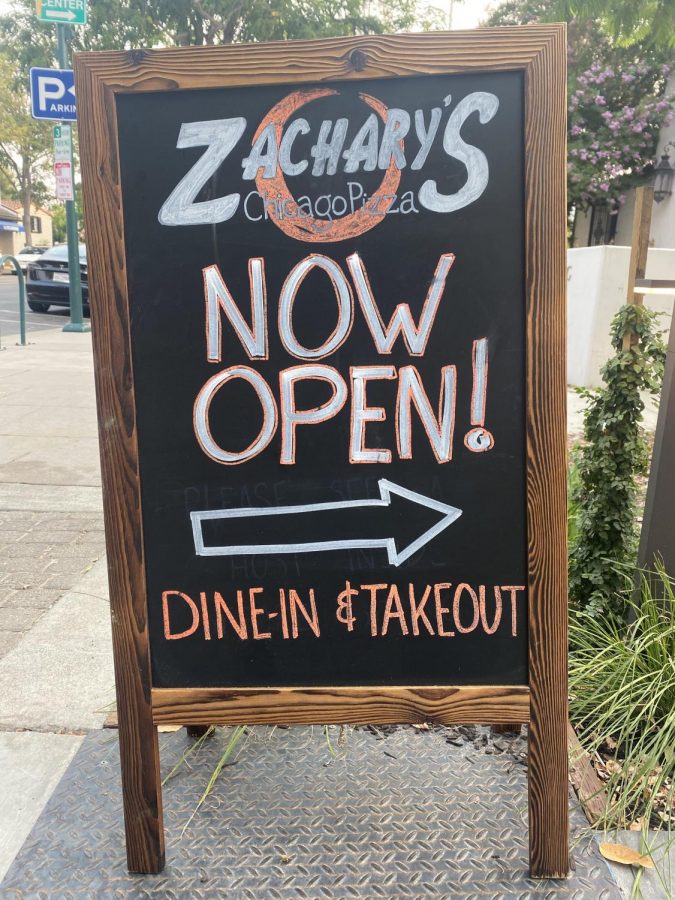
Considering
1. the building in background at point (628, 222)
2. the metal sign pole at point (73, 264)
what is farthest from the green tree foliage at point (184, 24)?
the building in background at point (628, 222)

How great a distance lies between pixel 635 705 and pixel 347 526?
3.52 feet

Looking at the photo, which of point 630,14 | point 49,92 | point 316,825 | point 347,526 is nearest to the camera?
point 347,526

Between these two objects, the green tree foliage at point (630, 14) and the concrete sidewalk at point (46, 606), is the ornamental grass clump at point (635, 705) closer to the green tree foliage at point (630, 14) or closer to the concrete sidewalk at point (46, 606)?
the concrete sidewalk at point (46, 606)

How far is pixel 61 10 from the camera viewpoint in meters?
9.91

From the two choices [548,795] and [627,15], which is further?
[627,15]

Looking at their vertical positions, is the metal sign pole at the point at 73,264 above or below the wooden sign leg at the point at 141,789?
above

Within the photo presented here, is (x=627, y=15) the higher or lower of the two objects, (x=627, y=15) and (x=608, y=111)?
the lower

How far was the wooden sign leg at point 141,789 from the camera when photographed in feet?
6.79

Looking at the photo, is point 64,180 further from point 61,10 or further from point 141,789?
point 141,789

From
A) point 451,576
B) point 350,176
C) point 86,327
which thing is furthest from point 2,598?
point 86,327

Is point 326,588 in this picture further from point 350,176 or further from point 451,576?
point 350,176

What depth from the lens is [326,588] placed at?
205 centimetres

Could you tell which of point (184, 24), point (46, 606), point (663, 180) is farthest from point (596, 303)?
point (184, 24)

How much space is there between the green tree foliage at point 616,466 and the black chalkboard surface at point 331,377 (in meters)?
1.35
